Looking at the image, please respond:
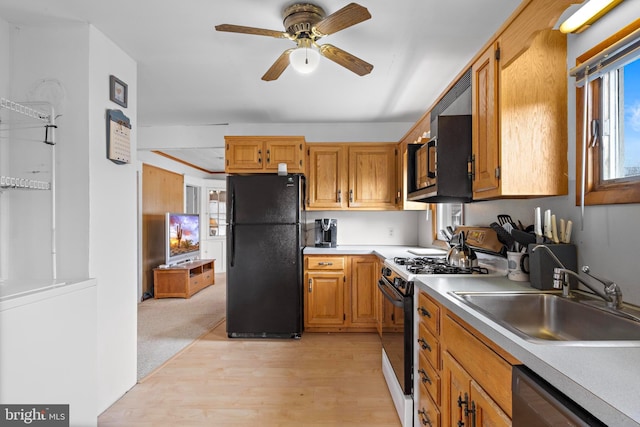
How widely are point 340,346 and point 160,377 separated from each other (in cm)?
153

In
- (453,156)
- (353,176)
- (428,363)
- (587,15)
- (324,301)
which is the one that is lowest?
(324,301)

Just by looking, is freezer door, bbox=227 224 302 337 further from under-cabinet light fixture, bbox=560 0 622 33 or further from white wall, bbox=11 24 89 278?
under-cabinet light fixture, bbox=560 0 622 33

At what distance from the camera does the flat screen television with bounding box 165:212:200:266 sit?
4.80 meters

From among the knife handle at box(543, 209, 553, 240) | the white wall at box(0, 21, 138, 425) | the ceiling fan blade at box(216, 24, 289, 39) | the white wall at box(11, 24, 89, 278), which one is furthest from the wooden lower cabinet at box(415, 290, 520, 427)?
the white wall at box(11, 24, 89, 278)

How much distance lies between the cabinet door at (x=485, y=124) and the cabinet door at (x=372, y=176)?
1.82m

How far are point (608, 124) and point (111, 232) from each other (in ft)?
9.09

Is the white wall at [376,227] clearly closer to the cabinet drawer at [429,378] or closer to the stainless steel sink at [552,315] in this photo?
the cabinet drawer at [429,378]

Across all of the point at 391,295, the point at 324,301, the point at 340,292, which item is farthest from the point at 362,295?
the point at 391,295

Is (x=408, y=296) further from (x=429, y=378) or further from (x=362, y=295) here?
(x=362, y=295)

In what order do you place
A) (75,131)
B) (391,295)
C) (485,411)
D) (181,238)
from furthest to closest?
(181,238) < (391,295) < (75,131) < (485,411)

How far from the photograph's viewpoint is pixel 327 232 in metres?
3.70

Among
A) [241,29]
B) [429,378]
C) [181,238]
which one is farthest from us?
[181,238]

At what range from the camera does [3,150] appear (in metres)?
1.87

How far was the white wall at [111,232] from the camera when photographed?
1937 mm
